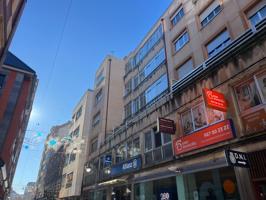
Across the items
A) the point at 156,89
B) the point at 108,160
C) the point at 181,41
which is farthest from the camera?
the point at 108,160

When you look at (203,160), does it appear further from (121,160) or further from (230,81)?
(121,160)

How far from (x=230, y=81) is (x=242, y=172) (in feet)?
13.9

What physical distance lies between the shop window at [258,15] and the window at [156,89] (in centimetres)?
735

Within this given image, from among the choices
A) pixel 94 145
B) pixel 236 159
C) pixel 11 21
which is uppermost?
pixel 11 21

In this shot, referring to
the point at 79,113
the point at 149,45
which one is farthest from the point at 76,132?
the point at 149,45

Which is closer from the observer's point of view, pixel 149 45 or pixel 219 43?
pixel 219 43

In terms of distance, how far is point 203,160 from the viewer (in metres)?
10.7

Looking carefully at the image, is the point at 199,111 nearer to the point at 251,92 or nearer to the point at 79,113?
the point at 251,92

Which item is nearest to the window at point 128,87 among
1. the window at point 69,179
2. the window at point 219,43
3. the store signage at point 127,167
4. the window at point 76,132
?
the store signage at point 127,167

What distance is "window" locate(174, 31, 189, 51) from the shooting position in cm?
1614

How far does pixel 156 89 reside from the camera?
18.2 meters

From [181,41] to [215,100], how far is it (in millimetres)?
8055

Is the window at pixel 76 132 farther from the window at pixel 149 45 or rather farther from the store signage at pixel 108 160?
the window at pixel 149 45

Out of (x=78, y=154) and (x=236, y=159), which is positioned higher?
(x=78, y=154)
